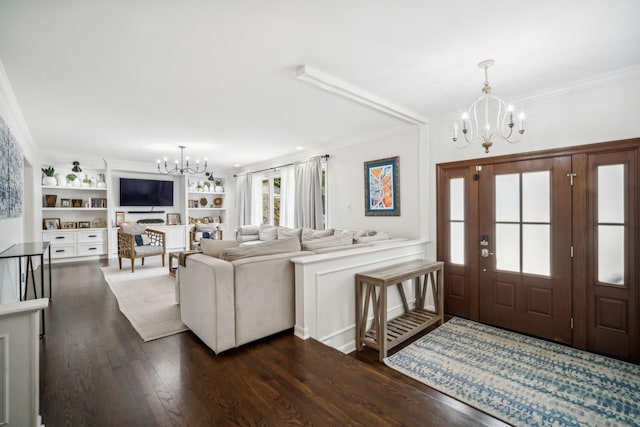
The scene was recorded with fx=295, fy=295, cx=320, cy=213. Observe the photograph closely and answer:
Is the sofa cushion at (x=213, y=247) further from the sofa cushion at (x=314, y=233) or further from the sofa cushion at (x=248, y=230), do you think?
the sofa cushion at (x=248, y=230)

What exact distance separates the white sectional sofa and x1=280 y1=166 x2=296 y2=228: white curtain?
11.9 feet

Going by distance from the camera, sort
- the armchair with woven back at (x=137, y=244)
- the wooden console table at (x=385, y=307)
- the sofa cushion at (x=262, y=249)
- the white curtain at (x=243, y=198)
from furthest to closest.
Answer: the white curtain at (x=243, y=198)
the armchair with woven back at (x=137, y=244)
the wooden console table at (x=385, y=307)
the sofa cushion at (x=262, y=249)

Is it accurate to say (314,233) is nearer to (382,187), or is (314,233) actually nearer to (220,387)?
(382,187)

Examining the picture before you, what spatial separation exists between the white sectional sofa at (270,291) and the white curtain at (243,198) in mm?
5151

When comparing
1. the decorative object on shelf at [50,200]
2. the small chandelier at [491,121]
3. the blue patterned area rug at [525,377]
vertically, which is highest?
the small chandelier at [491,121]

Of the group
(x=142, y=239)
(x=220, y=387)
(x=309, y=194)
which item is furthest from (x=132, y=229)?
(x=220, y=387)

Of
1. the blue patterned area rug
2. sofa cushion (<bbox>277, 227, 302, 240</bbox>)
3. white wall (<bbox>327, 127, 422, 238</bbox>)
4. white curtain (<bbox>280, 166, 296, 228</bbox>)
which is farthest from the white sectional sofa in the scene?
white curtain (<bbox>280, 166, 296, 228</bbox>)

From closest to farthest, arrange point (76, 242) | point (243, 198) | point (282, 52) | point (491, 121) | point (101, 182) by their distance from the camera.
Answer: point (282, 52) → point (491, 121) → point (76, 242) → point (101, 182) → point (243, 198)

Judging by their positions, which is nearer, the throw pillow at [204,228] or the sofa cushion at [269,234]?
the sofa cushion at [269,234]

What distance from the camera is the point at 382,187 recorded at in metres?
4.85

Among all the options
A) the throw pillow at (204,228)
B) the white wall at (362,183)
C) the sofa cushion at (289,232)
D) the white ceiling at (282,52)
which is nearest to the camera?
the white ceiling at (282,52)

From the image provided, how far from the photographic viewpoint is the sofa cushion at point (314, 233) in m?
5.06

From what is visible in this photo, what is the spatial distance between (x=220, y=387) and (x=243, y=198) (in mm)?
6798

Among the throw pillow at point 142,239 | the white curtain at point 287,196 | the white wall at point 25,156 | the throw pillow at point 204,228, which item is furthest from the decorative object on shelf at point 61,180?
the white curtain at point 287,196
